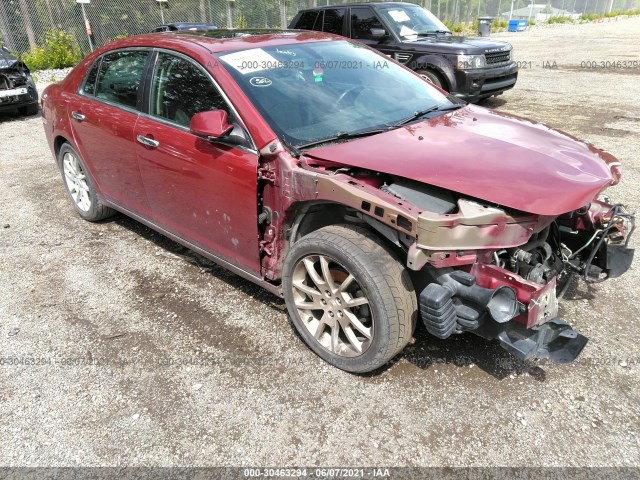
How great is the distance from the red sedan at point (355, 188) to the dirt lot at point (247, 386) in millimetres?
301

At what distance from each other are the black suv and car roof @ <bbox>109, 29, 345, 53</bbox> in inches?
193

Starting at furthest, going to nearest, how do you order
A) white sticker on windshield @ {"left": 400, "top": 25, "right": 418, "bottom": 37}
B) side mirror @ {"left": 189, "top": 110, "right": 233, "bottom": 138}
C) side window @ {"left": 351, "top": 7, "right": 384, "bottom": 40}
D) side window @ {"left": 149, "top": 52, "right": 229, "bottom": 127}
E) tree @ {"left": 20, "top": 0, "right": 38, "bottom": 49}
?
tree @ {"left": 20, "top": 0, "right": 38, "bottom": 49}, side window @ {"left": 351, "top": 7, "right": 384, "bottom": 40}, white sticker on windshield @ {"left": 400, "top": 25, "right": 418, "bottom": 37}, side window @ {"left": 149, "top": 52, "right": 229, "bottom": 127}, side mirror @ {"left": 189, "top": 110, "right": 233, "bottom": 138}

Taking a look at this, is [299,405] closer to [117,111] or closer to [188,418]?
[188,418]

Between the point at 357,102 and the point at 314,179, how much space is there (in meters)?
0.98

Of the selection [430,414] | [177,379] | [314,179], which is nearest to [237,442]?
[177,379]

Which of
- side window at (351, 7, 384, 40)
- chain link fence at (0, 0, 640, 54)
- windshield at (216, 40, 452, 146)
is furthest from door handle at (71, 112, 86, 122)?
chain link fence at (0, 0, 640, 54)

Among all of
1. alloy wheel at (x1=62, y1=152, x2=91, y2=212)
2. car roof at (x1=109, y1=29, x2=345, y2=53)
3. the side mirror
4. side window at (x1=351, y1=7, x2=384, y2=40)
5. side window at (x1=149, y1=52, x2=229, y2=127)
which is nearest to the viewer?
the side mirror

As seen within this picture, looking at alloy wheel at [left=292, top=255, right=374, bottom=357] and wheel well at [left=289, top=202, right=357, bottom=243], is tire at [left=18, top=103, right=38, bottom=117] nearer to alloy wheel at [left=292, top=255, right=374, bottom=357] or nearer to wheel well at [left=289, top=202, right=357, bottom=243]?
wheel well at [left=289, top=202, right=357, bottom=243]

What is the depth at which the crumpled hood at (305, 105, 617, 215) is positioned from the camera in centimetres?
229

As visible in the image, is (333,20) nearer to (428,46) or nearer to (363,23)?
(363,23)

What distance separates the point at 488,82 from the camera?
8.44 meters

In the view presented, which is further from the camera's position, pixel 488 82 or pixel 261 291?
pixel 488 82

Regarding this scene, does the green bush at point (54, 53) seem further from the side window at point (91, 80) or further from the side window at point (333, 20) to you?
the side window at point (91, 80)

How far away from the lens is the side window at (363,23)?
29.3 feet
